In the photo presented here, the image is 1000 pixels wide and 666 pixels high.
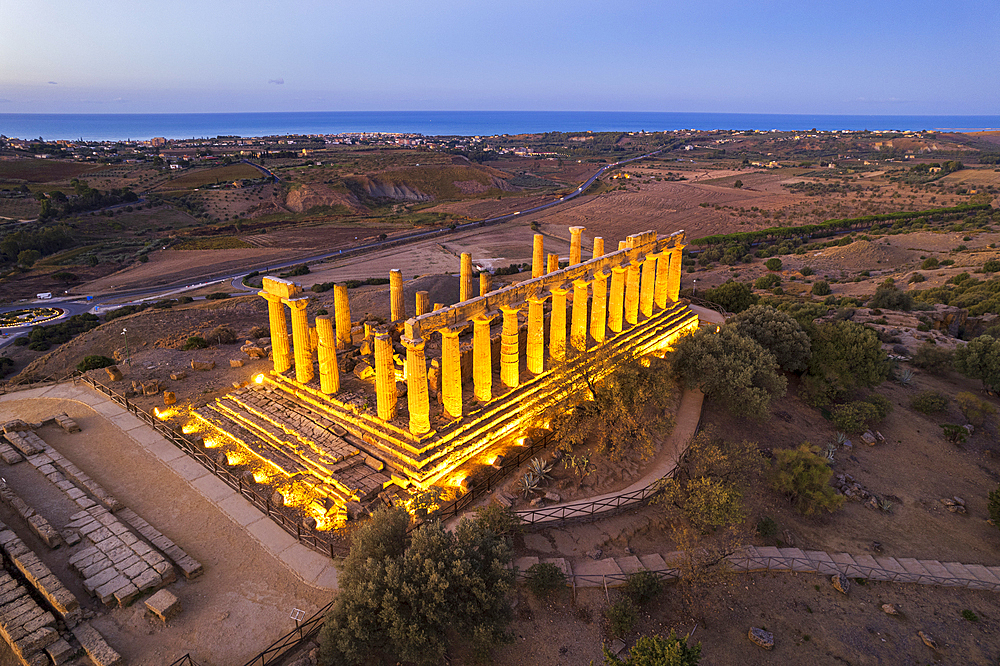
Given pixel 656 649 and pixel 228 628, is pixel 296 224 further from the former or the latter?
pixel 656 649

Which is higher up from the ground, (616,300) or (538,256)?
(538,256)

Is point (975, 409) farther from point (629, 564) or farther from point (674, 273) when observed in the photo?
point (629, 564)

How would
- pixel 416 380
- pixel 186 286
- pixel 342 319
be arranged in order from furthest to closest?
pixel 186 286, pixel 342 319, pixel 416 380

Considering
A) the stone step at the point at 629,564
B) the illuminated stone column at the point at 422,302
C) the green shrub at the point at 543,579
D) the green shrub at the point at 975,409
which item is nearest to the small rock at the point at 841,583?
the stone step at the point at 629,564

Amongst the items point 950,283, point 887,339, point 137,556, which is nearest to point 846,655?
point 137,556

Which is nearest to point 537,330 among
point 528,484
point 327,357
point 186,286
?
point 528,484

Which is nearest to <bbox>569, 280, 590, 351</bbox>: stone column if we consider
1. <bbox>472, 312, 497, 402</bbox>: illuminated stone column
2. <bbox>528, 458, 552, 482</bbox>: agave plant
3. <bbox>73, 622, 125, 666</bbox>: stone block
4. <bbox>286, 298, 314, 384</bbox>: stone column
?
<bbox>472, 312, 497, 402</bbox>: illuminated stone column

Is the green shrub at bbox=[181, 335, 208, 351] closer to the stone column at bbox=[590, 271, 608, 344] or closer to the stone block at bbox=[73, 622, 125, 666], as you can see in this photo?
the stone block at bbox=[73, 622, 125, 666]
